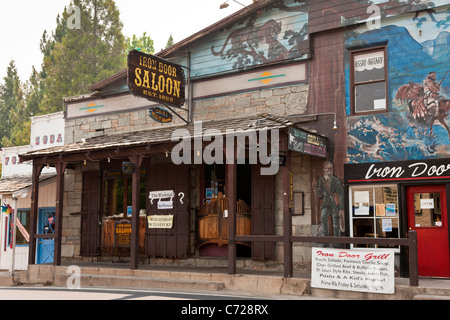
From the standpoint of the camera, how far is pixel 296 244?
1209cm

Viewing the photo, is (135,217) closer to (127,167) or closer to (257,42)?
(127,167)

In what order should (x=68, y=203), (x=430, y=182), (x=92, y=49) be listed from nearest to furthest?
(x=430, y=182), (x=68, y=203), (x=92, y=49)

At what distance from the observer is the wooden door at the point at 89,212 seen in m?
15.5

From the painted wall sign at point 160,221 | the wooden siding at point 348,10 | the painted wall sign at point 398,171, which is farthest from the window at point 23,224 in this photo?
the wooden siding at point 348,10

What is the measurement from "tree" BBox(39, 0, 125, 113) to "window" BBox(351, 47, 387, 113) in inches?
1015

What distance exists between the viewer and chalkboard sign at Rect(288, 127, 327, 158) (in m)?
10.1

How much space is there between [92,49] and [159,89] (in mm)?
23984

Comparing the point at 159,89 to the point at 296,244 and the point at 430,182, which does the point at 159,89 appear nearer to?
the point at 296,244

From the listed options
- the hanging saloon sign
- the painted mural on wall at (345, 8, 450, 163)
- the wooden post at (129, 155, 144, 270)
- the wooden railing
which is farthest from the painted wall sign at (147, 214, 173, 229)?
the painted mural on wall at (345, 8, 450, 163)

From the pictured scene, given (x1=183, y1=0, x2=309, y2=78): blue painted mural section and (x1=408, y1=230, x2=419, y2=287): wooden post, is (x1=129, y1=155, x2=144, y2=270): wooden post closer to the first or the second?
(x1=183, y1=0, x2=309, y2=78): blue painted mural section

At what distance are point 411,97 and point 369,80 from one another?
3.47 feet

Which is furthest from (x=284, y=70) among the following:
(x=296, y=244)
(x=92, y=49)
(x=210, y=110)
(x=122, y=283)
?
(x=92, y=49)

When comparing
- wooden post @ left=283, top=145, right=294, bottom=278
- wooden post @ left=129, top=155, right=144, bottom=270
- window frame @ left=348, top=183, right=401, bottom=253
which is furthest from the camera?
wooden post @ left=129, top=155, right=144, bottom=270

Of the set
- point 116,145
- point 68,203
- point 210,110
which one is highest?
point 210,110
